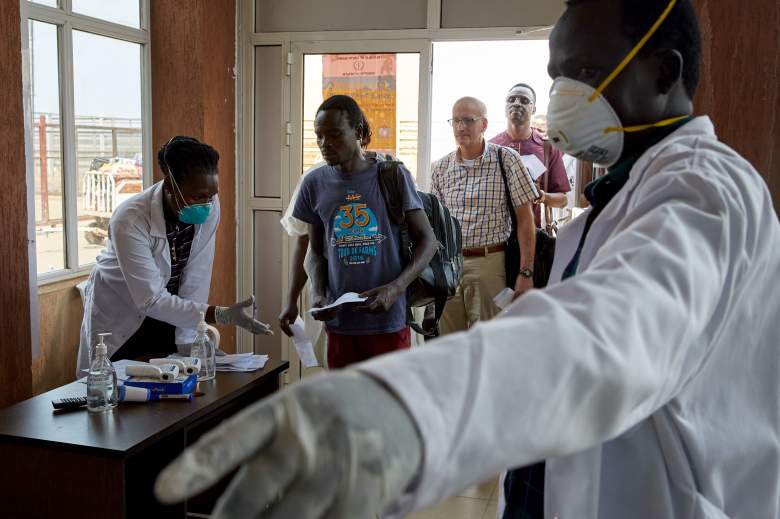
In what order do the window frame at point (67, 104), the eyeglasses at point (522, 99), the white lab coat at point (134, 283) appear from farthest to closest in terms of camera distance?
the eyeglasses at point (522, 99)
the window frame at point (67, 104)
the white lab coat at point (134, 283)

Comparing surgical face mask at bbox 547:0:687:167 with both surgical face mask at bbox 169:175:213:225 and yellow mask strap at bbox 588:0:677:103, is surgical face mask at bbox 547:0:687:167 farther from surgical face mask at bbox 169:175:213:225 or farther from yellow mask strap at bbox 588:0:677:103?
surgical face mask at bbox 169:175:213:225

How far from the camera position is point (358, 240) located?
2.89 meters

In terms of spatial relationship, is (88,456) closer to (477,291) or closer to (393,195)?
(393,195)

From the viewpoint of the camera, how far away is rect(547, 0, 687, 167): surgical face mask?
3.01ft

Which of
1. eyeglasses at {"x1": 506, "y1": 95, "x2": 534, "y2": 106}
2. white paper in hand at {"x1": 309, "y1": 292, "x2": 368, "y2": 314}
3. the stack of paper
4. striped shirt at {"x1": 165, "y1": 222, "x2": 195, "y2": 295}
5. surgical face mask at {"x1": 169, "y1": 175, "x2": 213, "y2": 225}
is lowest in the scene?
the stack of paper

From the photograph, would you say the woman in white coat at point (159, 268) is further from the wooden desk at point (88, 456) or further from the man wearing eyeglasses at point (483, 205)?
the man wearing eyeglasses at point (483, 205)

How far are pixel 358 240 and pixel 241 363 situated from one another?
0.68 m

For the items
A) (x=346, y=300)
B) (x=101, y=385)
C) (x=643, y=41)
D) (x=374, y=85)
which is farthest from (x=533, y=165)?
(x=643, y=41)

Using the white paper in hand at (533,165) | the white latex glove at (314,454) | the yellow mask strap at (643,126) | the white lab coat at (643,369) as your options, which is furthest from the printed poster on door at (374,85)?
the white latex glove at (314,454)

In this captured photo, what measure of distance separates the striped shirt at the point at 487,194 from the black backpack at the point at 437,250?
0.56 metres

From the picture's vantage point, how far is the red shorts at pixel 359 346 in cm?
291

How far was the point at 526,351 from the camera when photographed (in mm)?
497

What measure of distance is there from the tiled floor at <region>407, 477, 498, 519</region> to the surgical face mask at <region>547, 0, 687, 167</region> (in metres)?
2.36

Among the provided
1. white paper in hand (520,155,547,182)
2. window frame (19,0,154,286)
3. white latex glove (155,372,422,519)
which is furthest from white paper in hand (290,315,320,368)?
white latex glove (155,372,422,519)
